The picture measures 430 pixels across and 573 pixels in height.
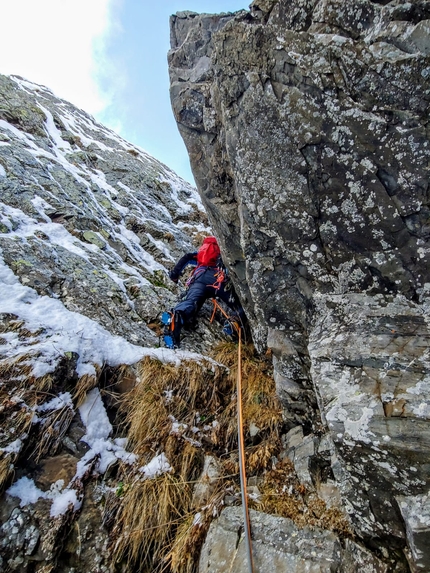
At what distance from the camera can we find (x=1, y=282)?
5039 mm

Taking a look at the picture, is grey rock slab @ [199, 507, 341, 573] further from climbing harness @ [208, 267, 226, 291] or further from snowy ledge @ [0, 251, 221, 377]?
climbing harness @ [208, 267, 226, 291]

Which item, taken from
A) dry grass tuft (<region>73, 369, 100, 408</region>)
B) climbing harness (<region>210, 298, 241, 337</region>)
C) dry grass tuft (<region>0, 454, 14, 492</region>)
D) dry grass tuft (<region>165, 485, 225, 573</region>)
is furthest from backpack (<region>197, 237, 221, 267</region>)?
dry grass tuft (<region>0, 454, 14, 492</region>)

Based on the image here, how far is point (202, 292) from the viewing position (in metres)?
6.10

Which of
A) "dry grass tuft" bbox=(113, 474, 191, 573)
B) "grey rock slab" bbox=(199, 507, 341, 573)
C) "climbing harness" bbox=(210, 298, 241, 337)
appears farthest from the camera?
"climbing harness" bbox=(210, 298, 241, 337)

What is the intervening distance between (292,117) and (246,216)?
3.56ft

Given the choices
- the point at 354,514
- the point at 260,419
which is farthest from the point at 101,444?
the point at 354,514

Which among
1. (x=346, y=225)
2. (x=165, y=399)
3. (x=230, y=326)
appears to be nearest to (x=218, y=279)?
(x=230, y=326)

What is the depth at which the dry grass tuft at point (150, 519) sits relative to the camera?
296 centimetres

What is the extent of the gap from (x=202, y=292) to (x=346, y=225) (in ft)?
11.3

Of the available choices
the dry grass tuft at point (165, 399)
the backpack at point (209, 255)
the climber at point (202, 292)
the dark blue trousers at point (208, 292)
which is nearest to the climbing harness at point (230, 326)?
the climber at point (202, 292)

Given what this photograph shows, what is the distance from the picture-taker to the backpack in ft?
21.4

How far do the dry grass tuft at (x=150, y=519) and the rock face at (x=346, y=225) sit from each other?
1358 millimetres

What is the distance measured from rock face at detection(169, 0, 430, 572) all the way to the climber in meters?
1.99

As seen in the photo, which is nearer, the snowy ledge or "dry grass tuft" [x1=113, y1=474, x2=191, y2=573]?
"dry grass tuft" [x1=113, y1=474, x2=191, y2=573]
